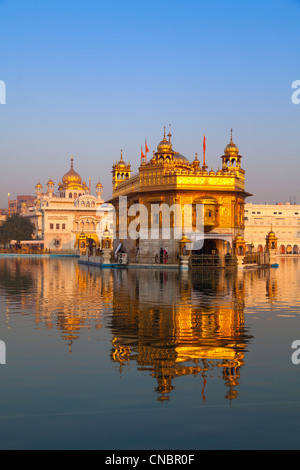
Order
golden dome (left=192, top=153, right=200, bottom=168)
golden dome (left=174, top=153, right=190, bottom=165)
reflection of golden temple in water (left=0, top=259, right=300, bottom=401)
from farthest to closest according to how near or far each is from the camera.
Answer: golden dome (left=192, top=153, right=200, bottom=168), golden dome (left=174, top=153, right=190, bottom=165), reflection of golden temple in water (left=0, top=259, right=300, bottom=401)

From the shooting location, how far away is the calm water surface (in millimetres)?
4465

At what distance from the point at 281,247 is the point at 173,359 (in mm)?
98200

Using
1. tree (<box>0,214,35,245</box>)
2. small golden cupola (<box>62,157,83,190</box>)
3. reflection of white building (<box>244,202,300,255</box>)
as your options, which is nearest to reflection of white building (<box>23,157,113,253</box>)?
tree (<box>0,214,35,245</box>)

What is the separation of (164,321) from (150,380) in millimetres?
4411

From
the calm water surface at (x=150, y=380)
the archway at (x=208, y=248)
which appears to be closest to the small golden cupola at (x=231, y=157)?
the archway at (x=208, y=248)

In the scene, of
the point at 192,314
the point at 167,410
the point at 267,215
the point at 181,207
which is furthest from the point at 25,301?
the point at 267,215

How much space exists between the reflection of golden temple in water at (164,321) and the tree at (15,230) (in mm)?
70982

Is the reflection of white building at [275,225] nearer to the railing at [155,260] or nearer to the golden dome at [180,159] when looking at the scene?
the golden dome at [180,159]

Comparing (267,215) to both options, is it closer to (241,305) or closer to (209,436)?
(241,305)

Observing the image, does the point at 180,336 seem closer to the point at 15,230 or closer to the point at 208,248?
the point at 208,248

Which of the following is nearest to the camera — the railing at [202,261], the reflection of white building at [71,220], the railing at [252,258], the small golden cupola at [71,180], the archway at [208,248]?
the railing at [202,261]

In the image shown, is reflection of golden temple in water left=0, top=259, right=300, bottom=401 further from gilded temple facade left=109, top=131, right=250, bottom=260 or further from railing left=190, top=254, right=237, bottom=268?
gilded temple facade left=109, top=131, right=250, bottom=260

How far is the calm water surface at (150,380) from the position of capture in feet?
14.6

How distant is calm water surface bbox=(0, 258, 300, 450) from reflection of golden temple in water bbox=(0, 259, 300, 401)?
0.03 m
